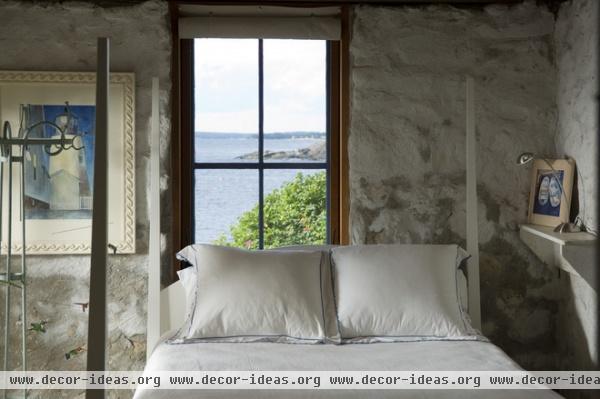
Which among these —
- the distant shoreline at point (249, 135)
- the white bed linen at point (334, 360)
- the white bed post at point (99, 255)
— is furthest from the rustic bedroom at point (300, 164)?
the white bed post at point (99, 255)

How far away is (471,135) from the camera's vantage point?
3529mm

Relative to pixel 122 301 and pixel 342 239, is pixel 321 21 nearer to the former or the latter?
pixel 342 239

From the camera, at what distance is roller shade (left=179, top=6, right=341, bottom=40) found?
148 inches

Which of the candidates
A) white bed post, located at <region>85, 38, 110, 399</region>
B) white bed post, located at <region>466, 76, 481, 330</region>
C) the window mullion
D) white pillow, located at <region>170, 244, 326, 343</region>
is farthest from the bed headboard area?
white bed post, located at <region>85, 38, 110, 399</region>

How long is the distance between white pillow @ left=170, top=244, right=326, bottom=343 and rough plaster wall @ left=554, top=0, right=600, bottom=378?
1.37 metres

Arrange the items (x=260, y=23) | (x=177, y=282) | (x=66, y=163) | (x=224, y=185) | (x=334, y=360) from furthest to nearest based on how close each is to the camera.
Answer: (x=224, y=185), (x=260, y=23), (x=66, y=163), (x=177, y=282), (x=334, y=360)

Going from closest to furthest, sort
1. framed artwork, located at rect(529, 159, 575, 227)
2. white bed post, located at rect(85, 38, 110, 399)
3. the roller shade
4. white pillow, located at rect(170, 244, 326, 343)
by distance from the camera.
Answer: white bed post, located at rect(85, 38, 110, 399) < white pillow, located at rect(170, 244, 326, 343) < framed artwork, located at rect(529, 159, 575, 227) < the roller shade

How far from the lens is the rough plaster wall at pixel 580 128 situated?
340 centimetres

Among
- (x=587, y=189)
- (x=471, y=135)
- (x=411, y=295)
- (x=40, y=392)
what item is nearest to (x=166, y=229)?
(x=40, y=392)

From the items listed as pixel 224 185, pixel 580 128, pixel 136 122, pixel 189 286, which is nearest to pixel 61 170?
pixel 136 122

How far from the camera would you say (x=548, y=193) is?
367 centimetres

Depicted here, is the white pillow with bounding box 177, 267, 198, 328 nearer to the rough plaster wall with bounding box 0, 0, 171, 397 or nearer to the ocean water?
the rough plaster wall with bounding box 0, 0, 171, 397

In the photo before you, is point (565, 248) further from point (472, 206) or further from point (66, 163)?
point (66, 163)

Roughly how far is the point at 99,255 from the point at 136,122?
233cm
